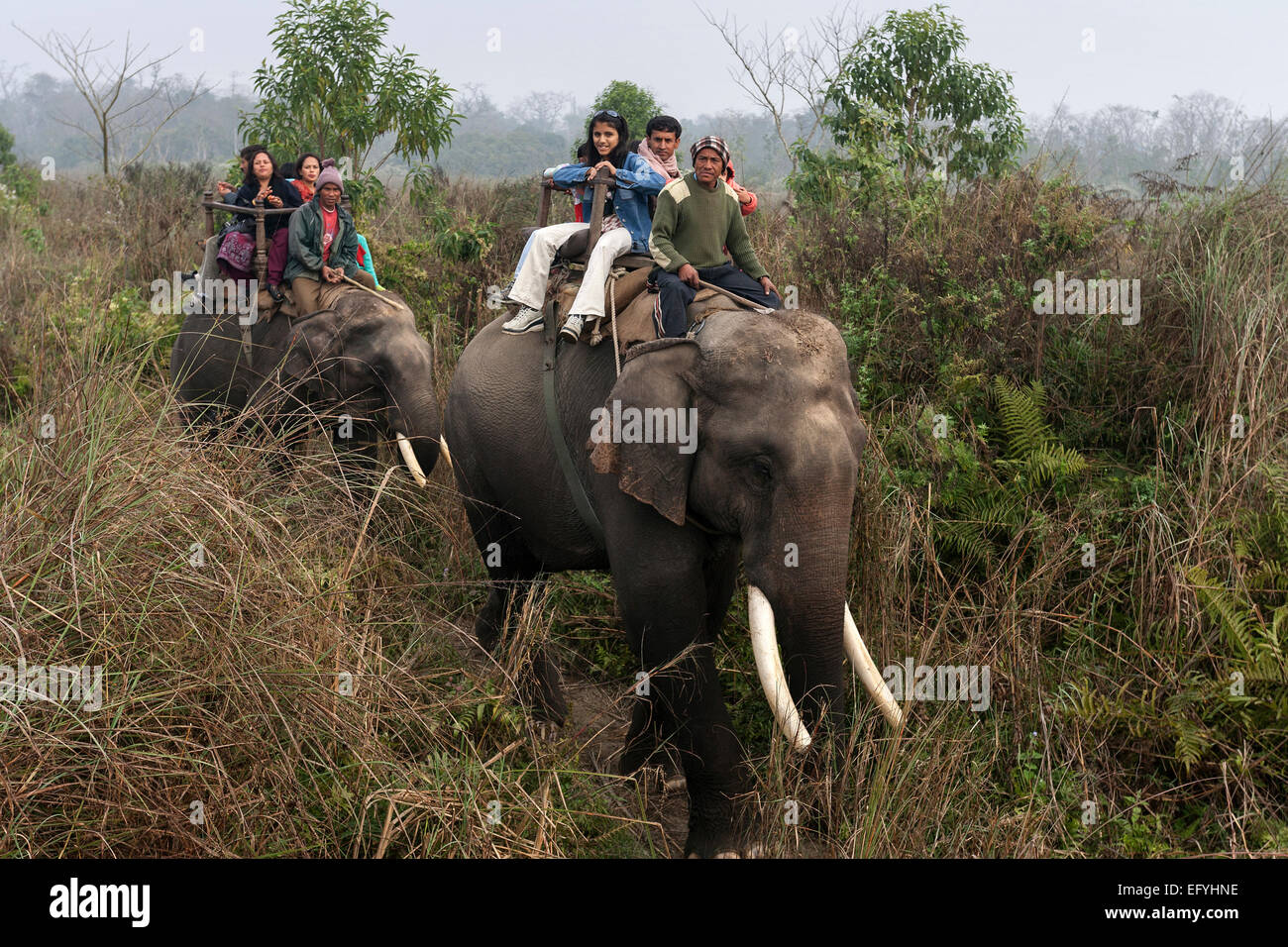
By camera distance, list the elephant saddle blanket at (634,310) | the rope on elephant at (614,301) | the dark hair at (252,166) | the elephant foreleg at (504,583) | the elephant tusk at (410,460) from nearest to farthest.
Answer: the elephant saddle blanket at (634,310)
the rope on elephant at (614,301)
the elephant foreleg at (504,583)
the elephant tusk at (410,460)
the dark hair at (252,166)

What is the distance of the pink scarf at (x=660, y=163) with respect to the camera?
6.18 meters

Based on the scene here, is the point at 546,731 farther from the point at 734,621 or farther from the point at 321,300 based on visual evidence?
the point at 321,300

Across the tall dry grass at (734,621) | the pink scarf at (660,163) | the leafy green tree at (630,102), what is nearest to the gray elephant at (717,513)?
the tall dry grass at (734,621)

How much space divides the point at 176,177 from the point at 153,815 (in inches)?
794

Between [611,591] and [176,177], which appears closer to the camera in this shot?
[611,591]

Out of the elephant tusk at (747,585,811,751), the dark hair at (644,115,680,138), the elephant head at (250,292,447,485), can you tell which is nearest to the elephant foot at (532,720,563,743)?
the elephant tusk at (747,585,811,751)

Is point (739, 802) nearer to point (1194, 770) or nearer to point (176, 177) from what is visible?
point (1194, 770)

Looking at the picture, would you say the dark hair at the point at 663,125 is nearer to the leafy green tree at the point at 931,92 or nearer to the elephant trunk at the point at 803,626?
the elephant trunk at the point at 803,626

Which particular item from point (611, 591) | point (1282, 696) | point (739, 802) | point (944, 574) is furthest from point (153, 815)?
point (1282, 696)

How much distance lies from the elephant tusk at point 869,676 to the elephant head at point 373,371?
387cm

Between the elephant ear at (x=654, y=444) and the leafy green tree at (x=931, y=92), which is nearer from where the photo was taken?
the elephant ear at (x=654, y=444)

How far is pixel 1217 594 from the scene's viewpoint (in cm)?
529

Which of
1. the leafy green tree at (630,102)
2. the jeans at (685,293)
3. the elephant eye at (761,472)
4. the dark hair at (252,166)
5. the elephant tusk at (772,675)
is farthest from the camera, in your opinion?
the leafy green tree at (630,102)

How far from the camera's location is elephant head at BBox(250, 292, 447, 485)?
792 cm
